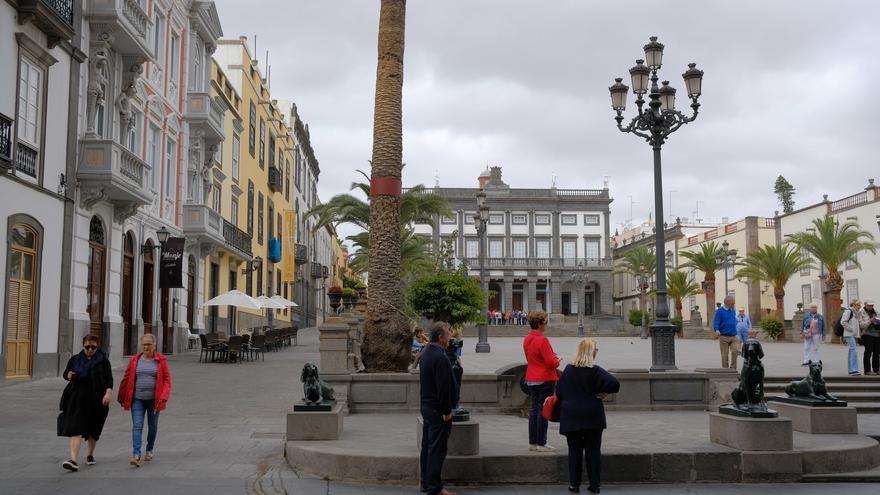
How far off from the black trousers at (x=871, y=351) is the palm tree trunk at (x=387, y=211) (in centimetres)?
952

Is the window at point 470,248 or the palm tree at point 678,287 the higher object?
the window at point 470,248

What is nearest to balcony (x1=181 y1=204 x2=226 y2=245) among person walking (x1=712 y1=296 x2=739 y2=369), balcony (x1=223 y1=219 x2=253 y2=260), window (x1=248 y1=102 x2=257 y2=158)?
balcony (x1=223 y1=219 x2=253 y2=260)

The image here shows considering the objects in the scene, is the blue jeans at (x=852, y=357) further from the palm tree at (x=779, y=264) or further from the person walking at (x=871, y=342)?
the palm tree at (x=779, y=264)

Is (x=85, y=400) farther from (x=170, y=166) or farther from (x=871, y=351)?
(x=170, y=166)

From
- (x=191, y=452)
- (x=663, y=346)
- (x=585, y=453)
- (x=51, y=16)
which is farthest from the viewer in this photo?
(x=51, y=16)

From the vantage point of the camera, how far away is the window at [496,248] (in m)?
85.5

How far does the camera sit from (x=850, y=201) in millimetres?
50656

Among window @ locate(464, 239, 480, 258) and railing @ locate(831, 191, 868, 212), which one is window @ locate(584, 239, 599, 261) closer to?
window @ locate(464, 239, 480, 258)

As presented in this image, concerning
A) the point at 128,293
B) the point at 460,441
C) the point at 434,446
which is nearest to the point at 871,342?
the point at 460,441

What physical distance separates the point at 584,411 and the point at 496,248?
3081 inches

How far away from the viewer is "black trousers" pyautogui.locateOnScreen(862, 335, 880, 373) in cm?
1625

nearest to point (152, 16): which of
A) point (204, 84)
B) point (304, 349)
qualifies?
point (204, 84)

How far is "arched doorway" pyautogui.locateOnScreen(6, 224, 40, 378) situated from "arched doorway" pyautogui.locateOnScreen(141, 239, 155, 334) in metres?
7.24

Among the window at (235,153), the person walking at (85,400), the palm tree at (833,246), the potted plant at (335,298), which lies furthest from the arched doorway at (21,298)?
the palm tree at (833,246)
